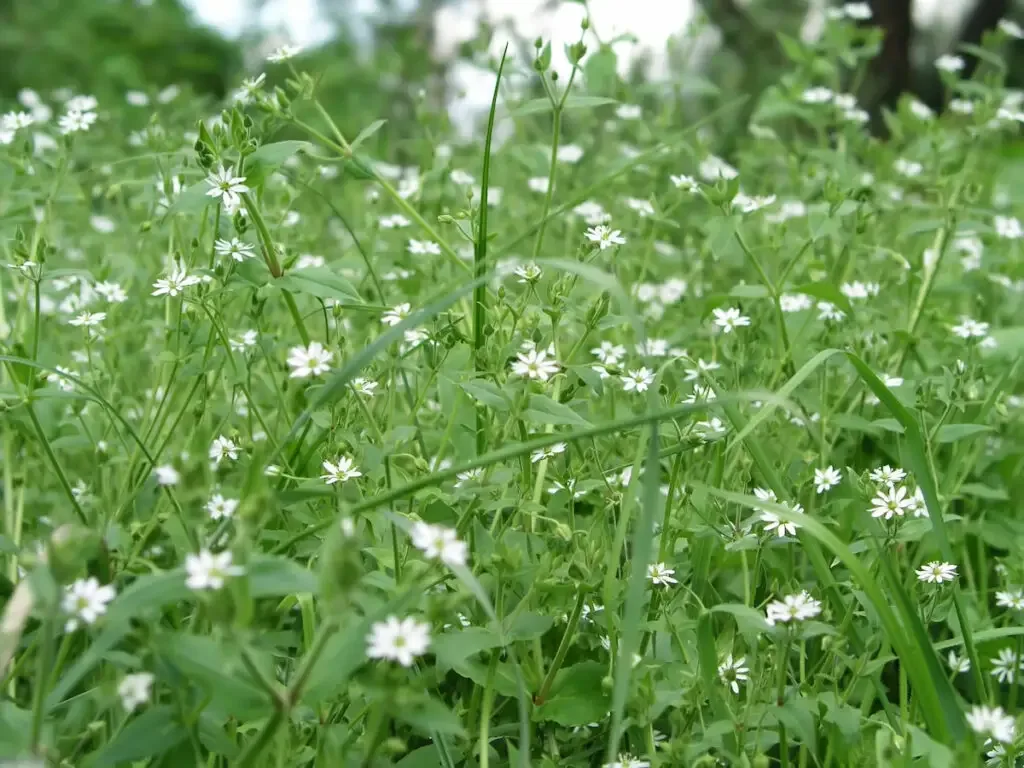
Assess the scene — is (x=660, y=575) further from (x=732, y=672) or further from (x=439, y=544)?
(x=439, y=544)

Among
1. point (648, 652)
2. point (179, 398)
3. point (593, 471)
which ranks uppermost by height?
point (179, 398)

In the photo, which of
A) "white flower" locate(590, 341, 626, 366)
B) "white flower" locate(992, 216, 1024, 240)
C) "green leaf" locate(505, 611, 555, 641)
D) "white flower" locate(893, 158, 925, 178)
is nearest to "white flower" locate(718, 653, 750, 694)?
"green leaf" locate(505, 611, 555, 641)

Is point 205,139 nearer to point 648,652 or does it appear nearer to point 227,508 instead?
point 227,508

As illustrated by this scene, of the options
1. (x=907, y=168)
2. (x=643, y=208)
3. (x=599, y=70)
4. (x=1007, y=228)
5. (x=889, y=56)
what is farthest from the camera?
(x=889, y=56)

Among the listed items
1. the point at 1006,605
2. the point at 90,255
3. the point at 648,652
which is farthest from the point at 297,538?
the point at 90,255

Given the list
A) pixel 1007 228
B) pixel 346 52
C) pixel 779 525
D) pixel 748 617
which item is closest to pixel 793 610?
pixel 748 617


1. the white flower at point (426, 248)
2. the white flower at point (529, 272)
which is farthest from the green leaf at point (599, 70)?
the white flower at point (529, 272)
